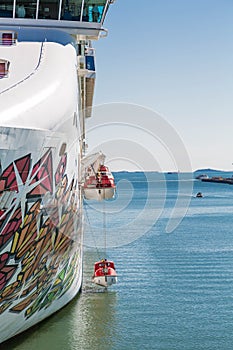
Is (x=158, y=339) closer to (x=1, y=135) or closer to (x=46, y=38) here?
(x=1, y=135)

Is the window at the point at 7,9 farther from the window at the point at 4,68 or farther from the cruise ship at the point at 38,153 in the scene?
the window at the point at 4,68

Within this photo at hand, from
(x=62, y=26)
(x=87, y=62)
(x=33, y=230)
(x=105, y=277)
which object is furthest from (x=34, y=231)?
(x=105, y=277)

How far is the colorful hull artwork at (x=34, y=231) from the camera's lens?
11.2 m

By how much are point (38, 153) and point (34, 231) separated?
1.81 metres

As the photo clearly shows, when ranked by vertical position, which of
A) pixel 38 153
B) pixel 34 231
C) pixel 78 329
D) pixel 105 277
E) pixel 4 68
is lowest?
pixel 78 329

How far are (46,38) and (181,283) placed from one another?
10834 mm

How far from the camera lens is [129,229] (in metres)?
42.5

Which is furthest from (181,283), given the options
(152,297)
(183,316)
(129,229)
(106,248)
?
(129,229)

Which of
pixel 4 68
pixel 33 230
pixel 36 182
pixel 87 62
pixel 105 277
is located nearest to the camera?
pixel 36 182

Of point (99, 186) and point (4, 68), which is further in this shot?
point (99, 186)

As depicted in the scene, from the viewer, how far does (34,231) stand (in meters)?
12.3

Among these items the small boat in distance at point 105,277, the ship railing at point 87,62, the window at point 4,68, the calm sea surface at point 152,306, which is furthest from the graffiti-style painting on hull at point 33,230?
the small boat in distance at point 105,277

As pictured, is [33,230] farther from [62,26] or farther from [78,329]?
[62,26]

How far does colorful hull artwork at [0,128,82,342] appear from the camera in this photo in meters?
11.2
